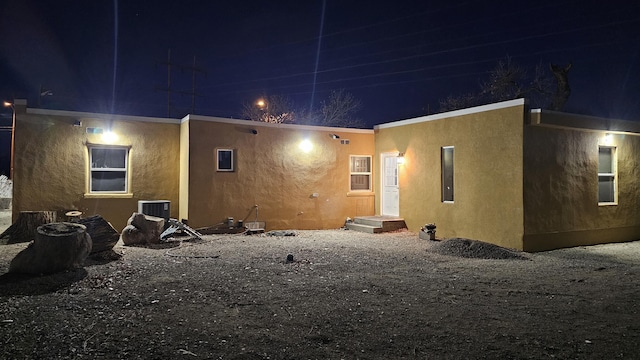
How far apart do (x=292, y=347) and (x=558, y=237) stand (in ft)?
29.3

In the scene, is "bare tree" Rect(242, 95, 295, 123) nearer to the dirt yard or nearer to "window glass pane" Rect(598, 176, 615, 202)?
"window glass pane" Rect(598, 176, 615, 202)

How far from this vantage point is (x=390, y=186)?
48.8 feet

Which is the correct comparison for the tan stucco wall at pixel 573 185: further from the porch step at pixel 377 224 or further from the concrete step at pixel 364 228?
the concrete step at pixel 364 228

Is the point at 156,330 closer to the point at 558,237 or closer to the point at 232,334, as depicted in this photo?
the point at 232,334

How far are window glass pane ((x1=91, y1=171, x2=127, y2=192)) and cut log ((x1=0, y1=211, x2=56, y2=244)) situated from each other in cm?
175

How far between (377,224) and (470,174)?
327cm

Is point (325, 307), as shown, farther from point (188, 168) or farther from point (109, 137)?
point (109, 137)

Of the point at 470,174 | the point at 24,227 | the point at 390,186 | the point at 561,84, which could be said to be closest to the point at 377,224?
the point at 390,186

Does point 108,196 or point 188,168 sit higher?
point 188,168

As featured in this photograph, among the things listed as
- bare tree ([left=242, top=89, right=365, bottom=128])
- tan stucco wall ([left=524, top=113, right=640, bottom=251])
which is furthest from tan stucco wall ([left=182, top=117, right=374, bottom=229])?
bare tree ([left=242, top=89, right=365, bottom=128])

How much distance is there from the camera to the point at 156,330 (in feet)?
14.9

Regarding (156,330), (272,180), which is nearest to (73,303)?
(156,330)

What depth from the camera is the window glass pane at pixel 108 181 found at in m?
12.6

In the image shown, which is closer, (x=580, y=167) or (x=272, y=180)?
(x=580, y=167)
